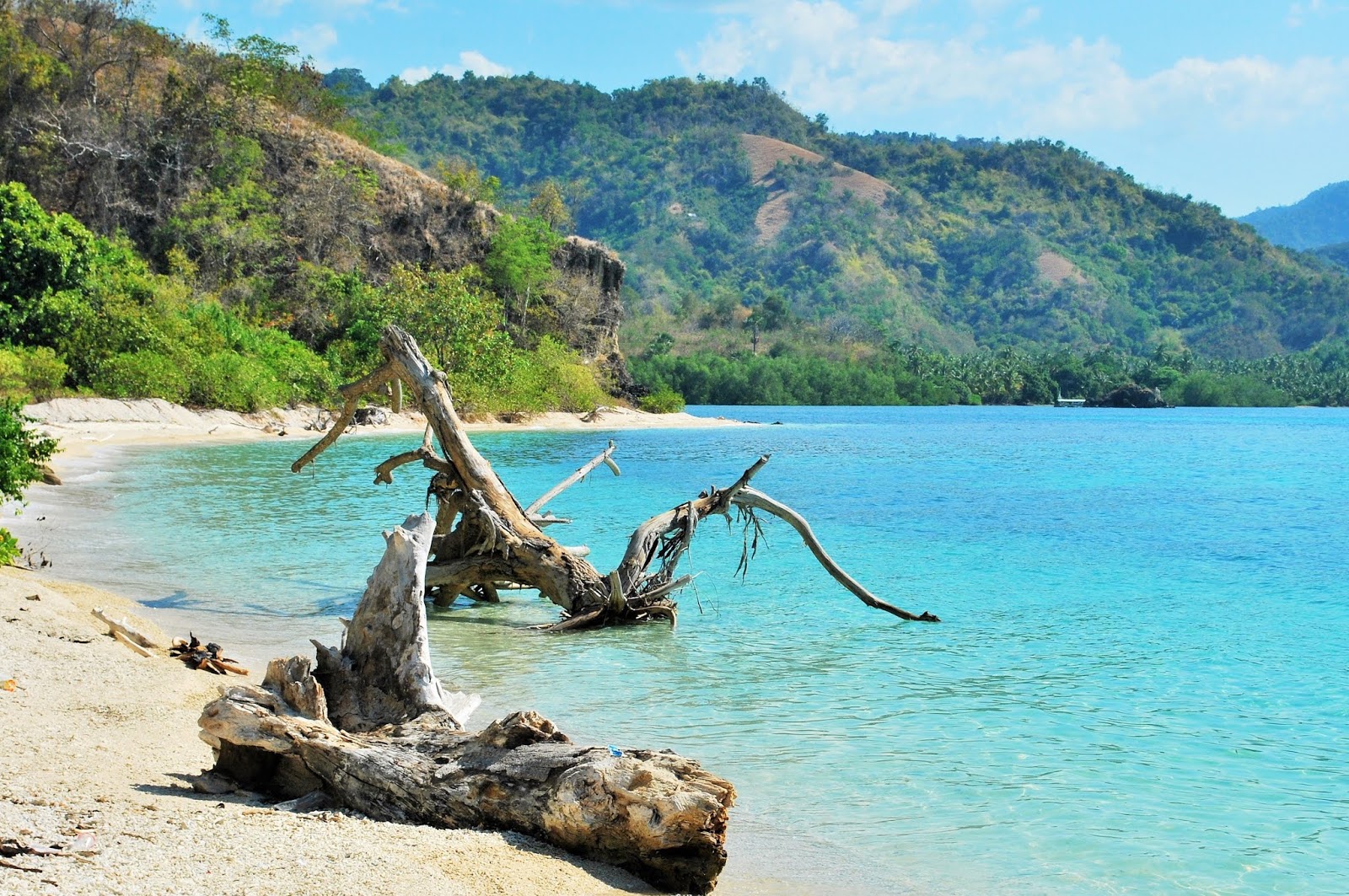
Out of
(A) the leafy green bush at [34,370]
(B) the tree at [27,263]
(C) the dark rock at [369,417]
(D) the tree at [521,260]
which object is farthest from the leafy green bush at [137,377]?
(D) the tree at [521,260]

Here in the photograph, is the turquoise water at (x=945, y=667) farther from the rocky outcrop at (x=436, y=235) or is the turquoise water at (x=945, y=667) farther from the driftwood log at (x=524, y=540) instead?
the rocky outcrop at (x=436, y=235)

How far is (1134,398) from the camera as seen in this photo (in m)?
116

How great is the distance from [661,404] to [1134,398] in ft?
215

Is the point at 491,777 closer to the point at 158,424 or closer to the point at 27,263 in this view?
the point at 158,424

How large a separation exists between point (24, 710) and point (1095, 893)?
207 inches

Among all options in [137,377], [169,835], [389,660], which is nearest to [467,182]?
[137,377]

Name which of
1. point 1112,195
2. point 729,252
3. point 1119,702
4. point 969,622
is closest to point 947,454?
point 969,622

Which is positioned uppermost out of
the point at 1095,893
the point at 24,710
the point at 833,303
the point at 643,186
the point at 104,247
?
the point at 643,186

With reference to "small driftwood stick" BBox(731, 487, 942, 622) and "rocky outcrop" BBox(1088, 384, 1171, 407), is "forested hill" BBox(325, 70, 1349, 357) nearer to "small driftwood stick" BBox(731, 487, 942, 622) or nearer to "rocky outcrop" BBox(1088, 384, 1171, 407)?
"rocky outcrop" BBox(1088, 384, 1171, 407)

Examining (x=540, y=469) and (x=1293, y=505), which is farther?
(x=540, y=469)

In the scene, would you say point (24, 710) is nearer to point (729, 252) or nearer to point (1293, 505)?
point (1293, 505)

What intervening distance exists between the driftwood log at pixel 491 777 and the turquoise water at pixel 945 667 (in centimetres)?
82

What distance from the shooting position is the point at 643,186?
179 m

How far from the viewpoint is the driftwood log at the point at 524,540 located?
10898 mm
